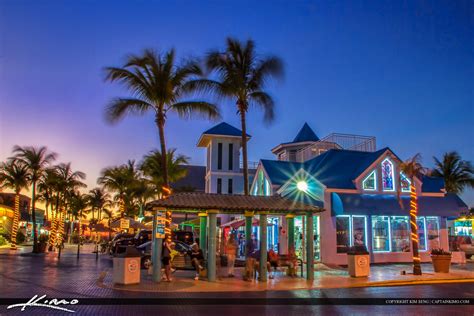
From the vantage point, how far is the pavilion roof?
1642cm

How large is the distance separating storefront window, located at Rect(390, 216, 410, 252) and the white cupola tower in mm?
23293

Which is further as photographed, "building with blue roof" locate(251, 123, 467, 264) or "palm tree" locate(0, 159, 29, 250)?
"palm tree" locate(0, 159, 29, 250)

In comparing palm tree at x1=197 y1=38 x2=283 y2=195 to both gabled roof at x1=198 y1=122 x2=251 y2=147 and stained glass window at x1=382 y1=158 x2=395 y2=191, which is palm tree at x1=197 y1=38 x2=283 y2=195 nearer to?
stained glass window at x1=382 y1=158 x2=395 y2=191

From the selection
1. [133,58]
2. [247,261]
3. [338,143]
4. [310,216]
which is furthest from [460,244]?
[133,58]

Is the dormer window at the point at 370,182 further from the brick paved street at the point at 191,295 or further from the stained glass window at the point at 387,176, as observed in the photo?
the brick paved street at the point at 191,295

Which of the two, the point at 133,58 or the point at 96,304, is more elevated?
the point at 133,58

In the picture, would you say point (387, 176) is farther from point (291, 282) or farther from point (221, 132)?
point (221, 132)

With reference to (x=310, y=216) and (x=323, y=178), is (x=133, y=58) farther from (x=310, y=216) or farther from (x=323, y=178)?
(x=323, y=178)

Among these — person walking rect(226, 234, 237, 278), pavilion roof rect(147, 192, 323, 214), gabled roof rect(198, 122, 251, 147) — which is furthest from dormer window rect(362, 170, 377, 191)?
gabled roof rect(198, 122, 251, 147)

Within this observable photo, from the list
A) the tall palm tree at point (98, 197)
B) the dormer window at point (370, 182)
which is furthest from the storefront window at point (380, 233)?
the tall palm tree at point (98, 197)

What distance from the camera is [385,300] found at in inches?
488

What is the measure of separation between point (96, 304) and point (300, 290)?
6.77 meters

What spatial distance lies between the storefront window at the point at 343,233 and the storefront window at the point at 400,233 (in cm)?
283

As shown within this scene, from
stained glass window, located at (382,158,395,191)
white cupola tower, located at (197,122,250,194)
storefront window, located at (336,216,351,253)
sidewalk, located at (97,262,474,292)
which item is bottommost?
sidewalk, located at (97,262,474,292)
